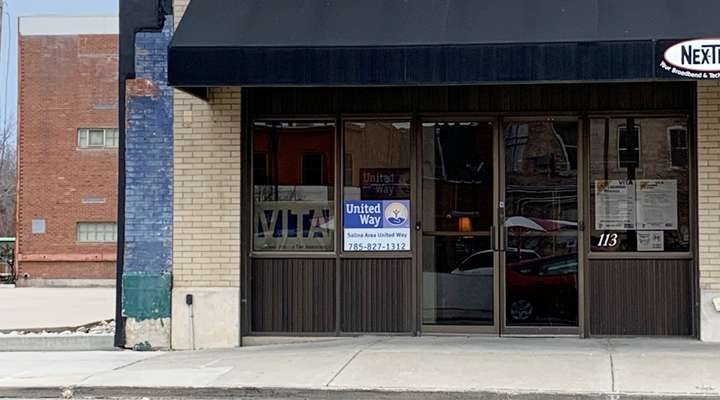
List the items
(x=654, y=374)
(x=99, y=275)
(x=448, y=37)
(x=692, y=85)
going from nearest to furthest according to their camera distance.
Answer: (x=654, y=374), (x=448, y=37), (x=692, y=85), (x=99, y=275)

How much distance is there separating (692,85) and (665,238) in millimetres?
1751

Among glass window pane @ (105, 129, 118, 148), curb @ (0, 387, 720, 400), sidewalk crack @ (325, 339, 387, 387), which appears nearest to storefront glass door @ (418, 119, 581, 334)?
sidewalk crack @ (325, 339, 387, 387)

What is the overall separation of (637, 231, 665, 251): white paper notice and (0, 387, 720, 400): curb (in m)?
3.17

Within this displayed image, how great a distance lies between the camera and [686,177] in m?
10.5

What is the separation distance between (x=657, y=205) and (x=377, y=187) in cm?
322

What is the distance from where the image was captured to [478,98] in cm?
1070

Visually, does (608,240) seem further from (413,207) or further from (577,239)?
(413,207)

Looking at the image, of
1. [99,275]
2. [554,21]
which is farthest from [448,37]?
[99,275]

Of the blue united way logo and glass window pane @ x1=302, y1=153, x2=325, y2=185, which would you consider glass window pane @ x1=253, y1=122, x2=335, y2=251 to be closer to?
glass window pane @ x1=302, y1=153, x2=325, y2=185

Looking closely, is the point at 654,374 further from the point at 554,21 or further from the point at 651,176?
the point at 554,21

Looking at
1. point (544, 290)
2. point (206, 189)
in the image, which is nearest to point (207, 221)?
point (206, 189)

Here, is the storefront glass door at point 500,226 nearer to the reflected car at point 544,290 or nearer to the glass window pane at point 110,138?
the reflected car at point 544,290

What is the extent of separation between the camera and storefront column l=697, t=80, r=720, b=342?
33.2 ft

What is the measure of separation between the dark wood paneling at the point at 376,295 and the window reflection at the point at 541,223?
1192 mm
